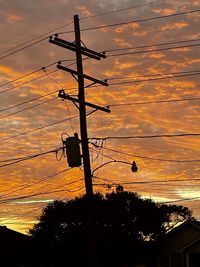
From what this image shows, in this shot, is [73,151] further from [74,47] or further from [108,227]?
[108,227]

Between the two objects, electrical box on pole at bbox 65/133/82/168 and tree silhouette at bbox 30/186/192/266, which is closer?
electrical box on pole at bbox 65/133/82/168

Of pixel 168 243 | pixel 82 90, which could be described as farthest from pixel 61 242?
pixel 82 90

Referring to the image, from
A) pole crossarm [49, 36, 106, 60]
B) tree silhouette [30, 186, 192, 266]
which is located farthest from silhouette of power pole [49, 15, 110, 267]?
tree silhouette [30, 186, 192, 266]

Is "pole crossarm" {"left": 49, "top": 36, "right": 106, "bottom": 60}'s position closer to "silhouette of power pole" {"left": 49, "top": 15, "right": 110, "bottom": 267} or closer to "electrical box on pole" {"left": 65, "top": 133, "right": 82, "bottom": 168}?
"silhouette of power pole" {"left": 49, "top": 15, "right": 110, "bottom": 267}

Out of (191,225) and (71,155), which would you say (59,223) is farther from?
(71,155)

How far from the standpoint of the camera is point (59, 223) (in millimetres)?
Result: 51875

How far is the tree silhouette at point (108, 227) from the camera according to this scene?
158 feet

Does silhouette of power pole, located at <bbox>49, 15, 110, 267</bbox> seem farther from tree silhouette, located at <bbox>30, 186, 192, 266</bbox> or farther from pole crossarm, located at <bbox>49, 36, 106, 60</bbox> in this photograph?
tree silhouette, located at <bbox>30, 186, 192, 266</bbox>

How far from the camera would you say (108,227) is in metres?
49.3

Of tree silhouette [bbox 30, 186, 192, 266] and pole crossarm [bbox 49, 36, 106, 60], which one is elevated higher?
pole crossarm [bbox 49, 36, 106, 60]

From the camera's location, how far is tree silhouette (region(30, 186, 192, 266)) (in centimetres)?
4803

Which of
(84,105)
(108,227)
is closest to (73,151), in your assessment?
(84,105)

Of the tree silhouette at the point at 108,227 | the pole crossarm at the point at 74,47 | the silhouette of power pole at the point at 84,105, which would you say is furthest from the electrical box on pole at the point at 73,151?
the tree silhouette at the point at 108,227

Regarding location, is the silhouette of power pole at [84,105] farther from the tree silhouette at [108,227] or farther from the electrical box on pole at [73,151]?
the tree silhouette at [108,227]
